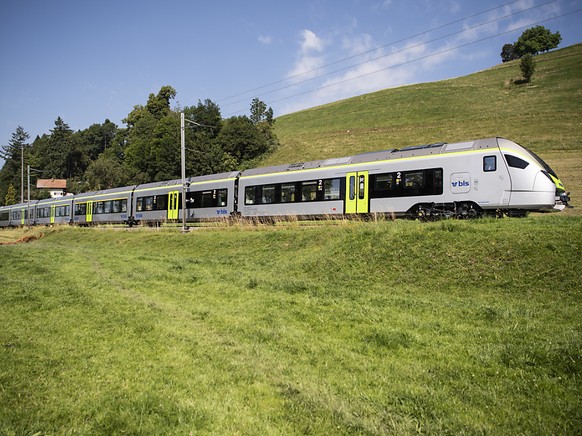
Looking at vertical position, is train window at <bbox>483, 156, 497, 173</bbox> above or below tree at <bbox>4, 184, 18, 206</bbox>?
below

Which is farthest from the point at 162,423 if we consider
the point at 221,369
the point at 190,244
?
the point at 190,244

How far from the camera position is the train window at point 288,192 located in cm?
2236

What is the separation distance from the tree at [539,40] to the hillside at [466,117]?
33.9ft

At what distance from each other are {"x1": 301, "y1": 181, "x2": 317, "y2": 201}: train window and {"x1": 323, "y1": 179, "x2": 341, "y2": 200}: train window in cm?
69

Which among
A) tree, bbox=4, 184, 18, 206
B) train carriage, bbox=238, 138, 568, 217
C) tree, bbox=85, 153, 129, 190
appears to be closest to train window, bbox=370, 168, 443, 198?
train carriage, bbox=238, 138, 568, 217

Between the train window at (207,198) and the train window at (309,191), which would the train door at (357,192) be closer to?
the train window at (309,191)

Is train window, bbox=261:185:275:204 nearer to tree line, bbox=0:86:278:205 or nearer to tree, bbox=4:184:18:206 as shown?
tree line, bbox=0:86:278:205

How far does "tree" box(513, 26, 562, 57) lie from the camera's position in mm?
97875

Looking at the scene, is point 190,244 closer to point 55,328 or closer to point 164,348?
point 55,328

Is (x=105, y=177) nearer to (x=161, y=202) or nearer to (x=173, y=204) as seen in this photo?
(x=161, y=202)

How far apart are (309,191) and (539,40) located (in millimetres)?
108818

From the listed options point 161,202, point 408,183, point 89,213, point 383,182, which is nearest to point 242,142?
point 89,213

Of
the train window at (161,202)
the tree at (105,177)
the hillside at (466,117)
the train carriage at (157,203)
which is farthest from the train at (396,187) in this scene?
the tree at (105,177)

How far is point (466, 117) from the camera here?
193 ft
